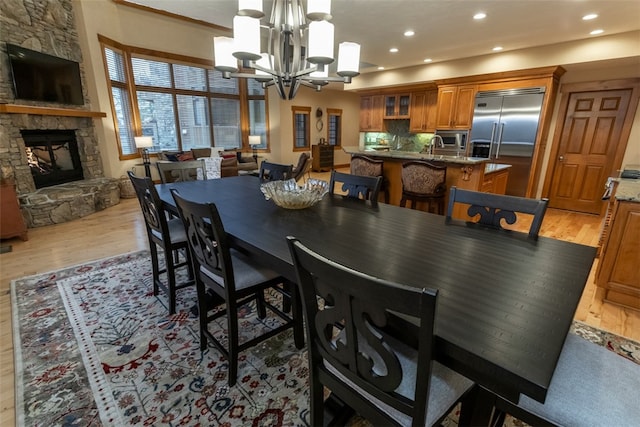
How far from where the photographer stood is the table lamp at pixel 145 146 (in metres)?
5.86

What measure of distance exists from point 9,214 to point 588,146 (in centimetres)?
827

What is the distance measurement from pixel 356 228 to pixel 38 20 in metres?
5.88

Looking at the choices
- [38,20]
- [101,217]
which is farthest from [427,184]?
[38,20]

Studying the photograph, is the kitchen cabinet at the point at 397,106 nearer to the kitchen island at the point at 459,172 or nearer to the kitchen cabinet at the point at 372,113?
the kitchen cabinet at the point at 372,113

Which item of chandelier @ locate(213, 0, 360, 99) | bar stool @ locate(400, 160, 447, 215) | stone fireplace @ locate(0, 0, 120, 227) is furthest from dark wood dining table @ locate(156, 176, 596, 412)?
stone fireplace @ locate(0, 0, 120, 227)

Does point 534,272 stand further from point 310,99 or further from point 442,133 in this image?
point 310,99

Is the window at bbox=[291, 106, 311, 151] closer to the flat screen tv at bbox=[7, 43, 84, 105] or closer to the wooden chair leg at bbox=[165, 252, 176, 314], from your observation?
the flat screen tv at bbox=[7, 43, 84, 105]

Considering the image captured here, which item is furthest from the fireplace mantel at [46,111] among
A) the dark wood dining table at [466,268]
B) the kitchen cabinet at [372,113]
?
the kitchen cabinet at [372,113]

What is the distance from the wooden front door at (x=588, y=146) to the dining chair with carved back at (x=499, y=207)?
15.8ft

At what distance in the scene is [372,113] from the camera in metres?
7.59

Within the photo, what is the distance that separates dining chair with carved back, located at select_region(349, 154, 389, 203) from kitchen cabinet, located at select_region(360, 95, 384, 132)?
3.72m

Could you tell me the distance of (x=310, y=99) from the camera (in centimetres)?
925

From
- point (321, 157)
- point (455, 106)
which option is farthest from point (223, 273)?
point (321, 157)

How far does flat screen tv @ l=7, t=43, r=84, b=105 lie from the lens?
4.07 metres
